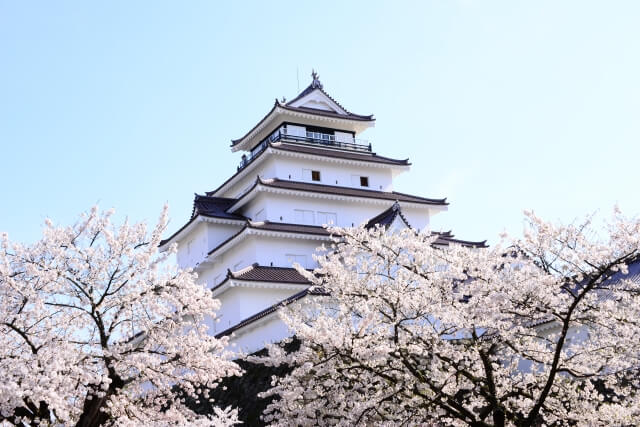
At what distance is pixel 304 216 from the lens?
121ft

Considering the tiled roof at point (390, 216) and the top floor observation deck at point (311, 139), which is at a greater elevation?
the top floor observation deck at point (311, 139)

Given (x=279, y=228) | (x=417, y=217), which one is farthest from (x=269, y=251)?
(x=417, y=217)

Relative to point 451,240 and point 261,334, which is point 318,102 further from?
point 261,334

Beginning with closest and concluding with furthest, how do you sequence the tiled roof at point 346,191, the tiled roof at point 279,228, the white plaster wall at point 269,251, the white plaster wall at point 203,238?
the tiled roof at point 279,228
the white plaster wall at point 269,251
the tiled roof at point 346,191
the white plaster wall at point 203,238

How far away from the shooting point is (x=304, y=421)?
13.0m

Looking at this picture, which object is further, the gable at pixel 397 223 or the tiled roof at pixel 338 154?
the tiled roof at pixel 338 154

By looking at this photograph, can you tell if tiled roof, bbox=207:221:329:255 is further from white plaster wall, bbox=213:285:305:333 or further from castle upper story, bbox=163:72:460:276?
white plaster wall, bbox=213:285:305:333

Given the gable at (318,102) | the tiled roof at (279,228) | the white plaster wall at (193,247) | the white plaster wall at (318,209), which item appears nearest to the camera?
the tiled roof at (279,228)

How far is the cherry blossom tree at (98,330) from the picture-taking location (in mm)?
12633

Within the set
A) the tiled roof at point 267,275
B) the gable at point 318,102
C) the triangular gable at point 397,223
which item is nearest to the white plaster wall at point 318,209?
the tiled roof at point 267,275

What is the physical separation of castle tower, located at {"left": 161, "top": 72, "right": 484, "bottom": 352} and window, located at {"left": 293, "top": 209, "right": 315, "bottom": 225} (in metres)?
0.05

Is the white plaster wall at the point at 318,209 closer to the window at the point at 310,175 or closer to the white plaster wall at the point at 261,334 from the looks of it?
the window at the point at 310,175

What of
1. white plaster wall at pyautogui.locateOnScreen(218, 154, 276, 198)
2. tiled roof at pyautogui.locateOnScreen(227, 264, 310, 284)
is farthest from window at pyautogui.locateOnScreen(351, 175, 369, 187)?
tiled roof at pyautogui.locateOnScreen(227, 264, 310, 284)

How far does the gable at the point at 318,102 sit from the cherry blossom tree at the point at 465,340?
94.4 ft
